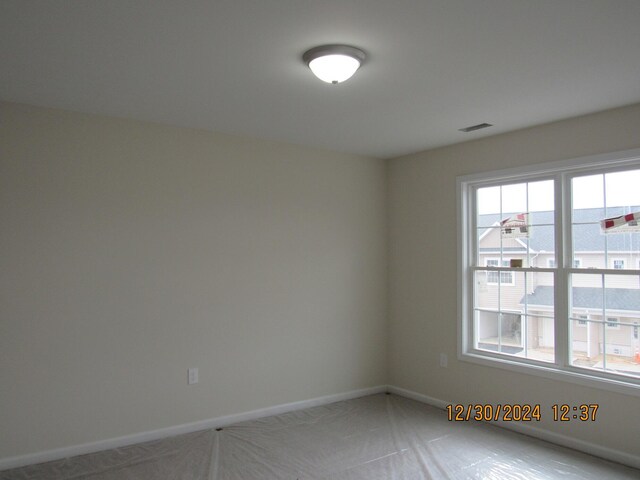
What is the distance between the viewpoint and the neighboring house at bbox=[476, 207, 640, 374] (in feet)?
10.8

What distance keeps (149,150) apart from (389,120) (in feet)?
6.24

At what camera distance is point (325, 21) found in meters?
2.11

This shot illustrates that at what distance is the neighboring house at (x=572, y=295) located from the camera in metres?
3.30

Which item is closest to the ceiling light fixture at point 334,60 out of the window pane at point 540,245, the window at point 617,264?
the window pane at point 540,245

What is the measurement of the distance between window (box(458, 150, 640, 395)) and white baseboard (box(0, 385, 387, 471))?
1.38 meters

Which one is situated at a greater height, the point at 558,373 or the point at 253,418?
the point at 558,373

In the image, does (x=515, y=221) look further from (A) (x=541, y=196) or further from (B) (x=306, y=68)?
(B) (x=306, y=68)

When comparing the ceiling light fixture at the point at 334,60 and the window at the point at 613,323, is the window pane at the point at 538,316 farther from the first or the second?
the ceiling light fixture at the point at 334,60

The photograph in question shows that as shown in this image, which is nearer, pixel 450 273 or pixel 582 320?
pixel 582 320

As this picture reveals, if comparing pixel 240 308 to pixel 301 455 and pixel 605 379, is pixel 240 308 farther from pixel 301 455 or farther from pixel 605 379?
pixel 605 379

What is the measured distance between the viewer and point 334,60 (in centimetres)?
241
